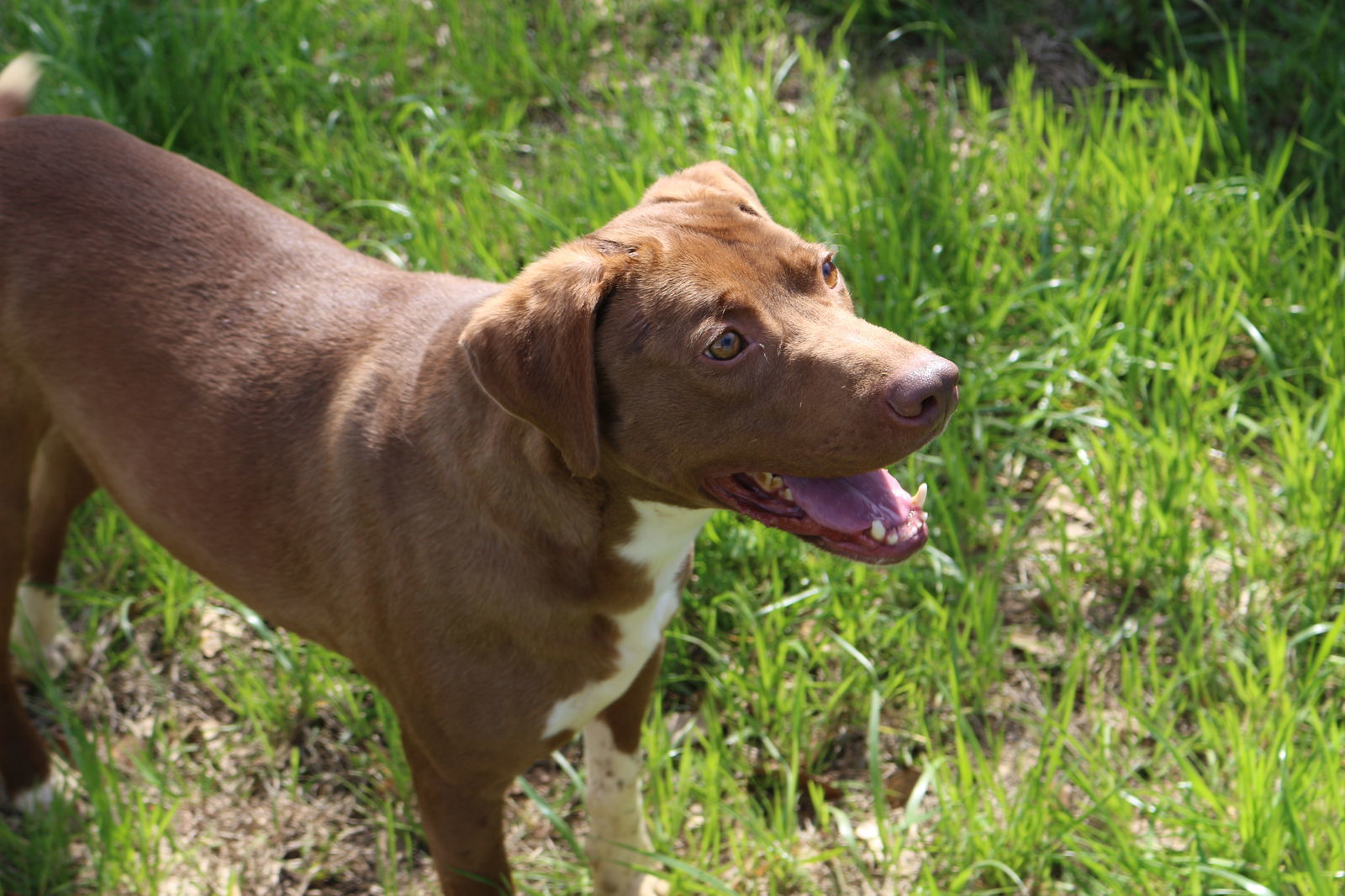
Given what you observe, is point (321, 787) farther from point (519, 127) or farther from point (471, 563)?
point (519, 127)

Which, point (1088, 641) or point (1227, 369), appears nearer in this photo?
point (1088, 641)

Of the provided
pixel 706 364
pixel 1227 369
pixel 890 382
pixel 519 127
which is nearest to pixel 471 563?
pixel 706 364

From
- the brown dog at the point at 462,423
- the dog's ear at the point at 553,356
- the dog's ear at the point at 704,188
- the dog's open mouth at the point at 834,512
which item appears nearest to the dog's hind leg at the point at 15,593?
the brown dog at the point at 462,423

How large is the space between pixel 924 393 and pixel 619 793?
1276 millimetres

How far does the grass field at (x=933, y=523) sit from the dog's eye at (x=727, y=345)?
1148mm

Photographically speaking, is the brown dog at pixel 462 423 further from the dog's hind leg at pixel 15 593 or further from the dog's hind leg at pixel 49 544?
the dog's hind leg at pixel 49 544

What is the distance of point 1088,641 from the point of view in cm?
326

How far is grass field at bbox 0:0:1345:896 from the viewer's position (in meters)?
3.00

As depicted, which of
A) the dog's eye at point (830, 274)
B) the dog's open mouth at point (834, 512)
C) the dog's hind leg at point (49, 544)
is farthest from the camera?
the dog's hind leg at point (49, 544)

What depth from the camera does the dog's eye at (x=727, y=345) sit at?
2197 millimetres

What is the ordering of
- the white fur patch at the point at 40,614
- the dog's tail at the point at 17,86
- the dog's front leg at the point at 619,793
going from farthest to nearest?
the white fur patch at the point at 40,614
the dog's tail at the point at 17,86
the dog's front leg at the point at 619,793

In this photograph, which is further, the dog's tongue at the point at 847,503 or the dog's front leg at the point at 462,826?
the dog's front leg at the point at 462,826

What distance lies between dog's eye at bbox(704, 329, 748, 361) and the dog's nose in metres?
0.26

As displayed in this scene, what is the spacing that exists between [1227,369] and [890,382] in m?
2.15
